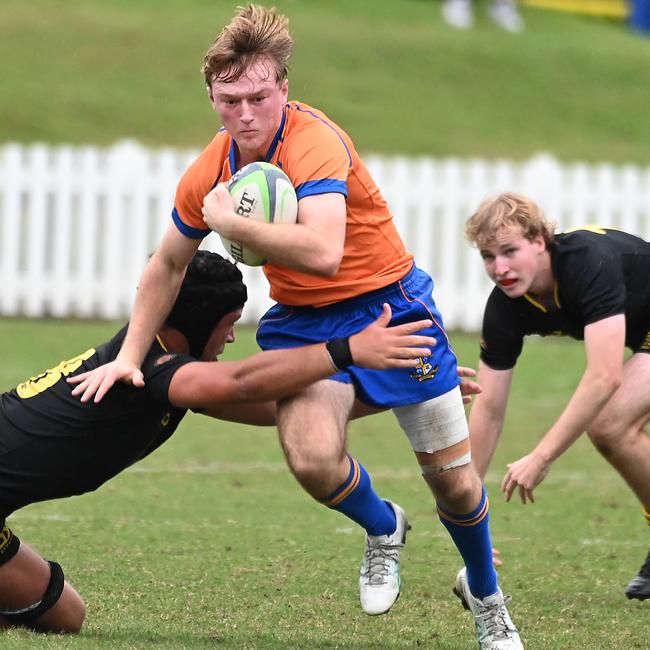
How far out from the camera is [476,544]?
5.24 meters

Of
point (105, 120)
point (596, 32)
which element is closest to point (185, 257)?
point (105, 120)

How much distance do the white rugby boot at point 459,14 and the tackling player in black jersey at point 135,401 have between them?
83.2 feet

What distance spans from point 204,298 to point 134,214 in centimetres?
1002

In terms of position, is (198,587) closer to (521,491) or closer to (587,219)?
(521,491)

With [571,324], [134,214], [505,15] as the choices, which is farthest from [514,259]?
[505,15]

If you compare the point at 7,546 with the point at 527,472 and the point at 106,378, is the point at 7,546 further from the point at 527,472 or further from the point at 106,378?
the point at 527,472

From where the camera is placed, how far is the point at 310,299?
201 inches

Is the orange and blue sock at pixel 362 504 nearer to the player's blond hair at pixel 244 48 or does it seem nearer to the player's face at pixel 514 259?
the player's face at pixel 514 259

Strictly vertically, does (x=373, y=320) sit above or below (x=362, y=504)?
above

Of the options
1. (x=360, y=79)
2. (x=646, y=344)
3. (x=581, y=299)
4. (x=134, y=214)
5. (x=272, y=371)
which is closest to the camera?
(x=272, y=371)

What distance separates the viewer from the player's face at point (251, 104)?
4827 millimetres

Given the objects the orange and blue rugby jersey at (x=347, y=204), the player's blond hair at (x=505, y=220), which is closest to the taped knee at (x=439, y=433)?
the orange and blue rugby jersey at (x=347, y=204)

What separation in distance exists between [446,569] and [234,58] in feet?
9.23

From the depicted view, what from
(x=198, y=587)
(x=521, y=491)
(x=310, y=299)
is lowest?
(x=198, y=587)
